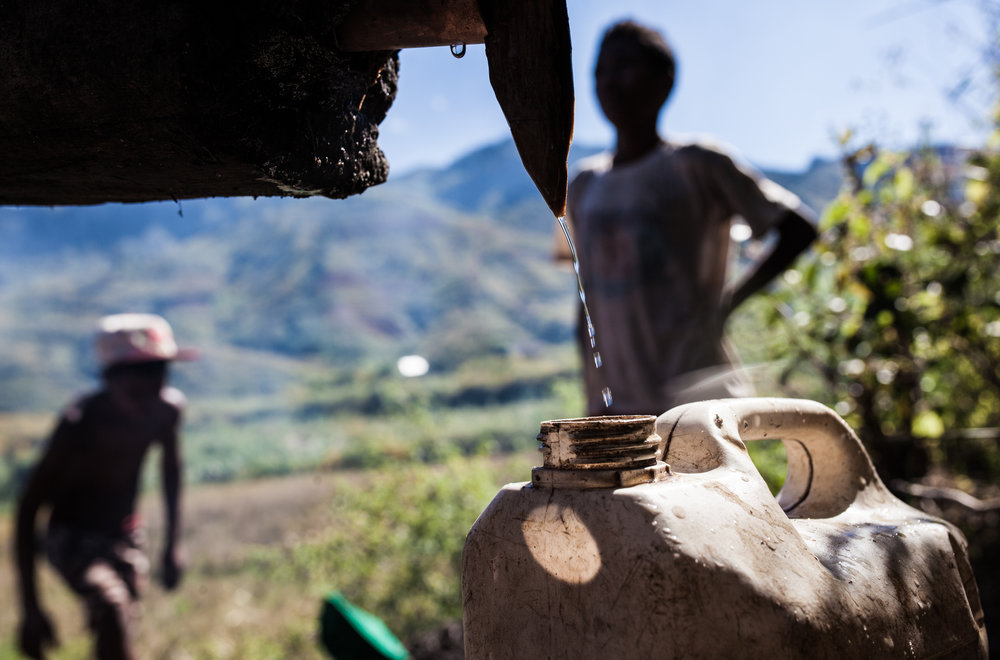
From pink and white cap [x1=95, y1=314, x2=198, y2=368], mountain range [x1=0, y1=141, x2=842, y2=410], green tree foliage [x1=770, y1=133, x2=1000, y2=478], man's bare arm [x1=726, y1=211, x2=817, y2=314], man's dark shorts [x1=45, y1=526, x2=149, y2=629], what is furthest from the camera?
mountain range [x1=0, y1=141, x2=842, y2=410]

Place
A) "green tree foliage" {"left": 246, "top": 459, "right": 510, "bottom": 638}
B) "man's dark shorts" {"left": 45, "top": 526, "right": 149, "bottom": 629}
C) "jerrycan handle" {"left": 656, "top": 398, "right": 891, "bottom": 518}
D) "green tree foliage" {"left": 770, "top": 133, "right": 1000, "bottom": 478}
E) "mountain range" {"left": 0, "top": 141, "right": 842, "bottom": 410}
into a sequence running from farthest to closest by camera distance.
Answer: "mountain range" {"left": 0, "top": 141, "right": 842, "bottom": 410}, "green tree foliage" {"left": 246, "top": 459, "right": 510, "bottom": 638}, "man's dark shorts" {"left": 45, "top": 526, "right": 149, "bottom": 629}, "green tree foliage" {"left": 770, "top": 133, "right": 1000, "bottom": 478}, "jerrycan handle" {"left": 656, "top": 398, "right": 891, "bottom": 518}

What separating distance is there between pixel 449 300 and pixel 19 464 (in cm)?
776

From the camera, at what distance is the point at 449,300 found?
50.6ft

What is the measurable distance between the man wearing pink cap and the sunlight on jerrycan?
12.7 feet

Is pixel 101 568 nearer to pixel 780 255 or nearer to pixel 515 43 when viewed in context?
pixel 780 255

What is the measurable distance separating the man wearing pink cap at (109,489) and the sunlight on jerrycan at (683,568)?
153 inches

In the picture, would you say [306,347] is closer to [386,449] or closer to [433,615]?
[386,449]

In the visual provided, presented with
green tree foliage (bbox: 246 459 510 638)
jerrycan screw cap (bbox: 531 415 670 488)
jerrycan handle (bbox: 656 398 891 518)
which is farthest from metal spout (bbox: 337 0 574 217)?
green tree foliage (bbox: 246 459 510 638)

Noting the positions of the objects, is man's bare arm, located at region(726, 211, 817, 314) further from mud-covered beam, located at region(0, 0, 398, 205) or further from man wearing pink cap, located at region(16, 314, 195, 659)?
man wearing pink cap, located at region(16, 314, 195, 659)

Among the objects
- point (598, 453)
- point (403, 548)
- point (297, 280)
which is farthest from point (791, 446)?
point (297, 280)

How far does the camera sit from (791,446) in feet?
5.00

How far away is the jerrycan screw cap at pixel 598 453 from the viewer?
1052 mm

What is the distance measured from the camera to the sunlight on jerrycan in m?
0.96

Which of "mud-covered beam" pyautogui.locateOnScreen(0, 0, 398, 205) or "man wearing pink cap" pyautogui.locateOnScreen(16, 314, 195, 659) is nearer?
"mud-covered beam" pyautogui.locateOnScreen(0, 0, 398, 205)
